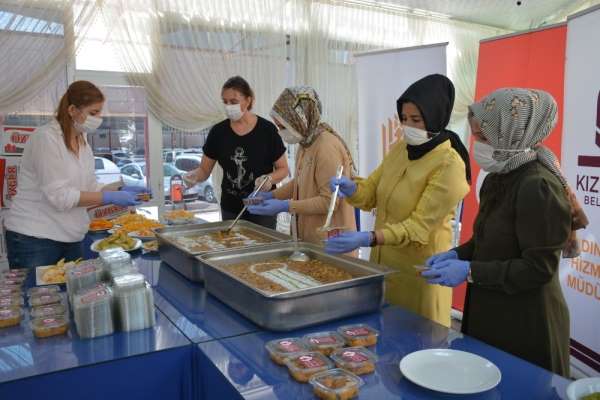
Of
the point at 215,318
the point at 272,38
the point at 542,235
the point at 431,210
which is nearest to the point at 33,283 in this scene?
the point at 215,318

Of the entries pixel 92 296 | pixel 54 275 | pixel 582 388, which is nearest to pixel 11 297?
pixel 54 275

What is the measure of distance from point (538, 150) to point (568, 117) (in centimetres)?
126

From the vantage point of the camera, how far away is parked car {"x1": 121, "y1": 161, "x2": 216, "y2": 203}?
4.20 metres

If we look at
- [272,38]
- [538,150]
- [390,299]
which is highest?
[272,38]

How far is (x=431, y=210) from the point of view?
155cm

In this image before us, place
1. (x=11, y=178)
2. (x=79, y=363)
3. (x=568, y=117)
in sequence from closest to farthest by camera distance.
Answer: (x=79, y=363) < (x=568, y=117) < (x=11, y=178)

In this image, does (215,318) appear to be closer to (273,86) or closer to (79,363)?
(79,363)

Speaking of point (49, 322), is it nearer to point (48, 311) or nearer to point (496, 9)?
point (48, 311)

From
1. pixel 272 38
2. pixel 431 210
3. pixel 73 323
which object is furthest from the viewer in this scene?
pixel 272 38

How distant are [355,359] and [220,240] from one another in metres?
1.12

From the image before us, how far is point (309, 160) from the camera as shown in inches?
83.5

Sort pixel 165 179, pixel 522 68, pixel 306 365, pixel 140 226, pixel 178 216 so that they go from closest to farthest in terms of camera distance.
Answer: pixel 306 365
pixel 140 226
pixel 178 216
pixel 522 68
pixel 165 179

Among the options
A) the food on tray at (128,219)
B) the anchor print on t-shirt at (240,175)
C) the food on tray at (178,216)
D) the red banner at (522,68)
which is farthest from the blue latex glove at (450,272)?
the red banner at (522,68)

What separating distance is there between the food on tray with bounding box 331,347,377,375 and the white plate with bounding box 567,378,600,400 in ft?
1.25
